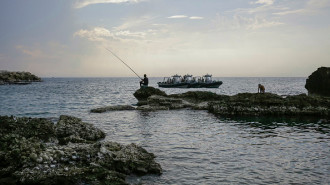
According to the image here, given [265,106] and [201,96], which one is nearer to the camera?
[265,106]

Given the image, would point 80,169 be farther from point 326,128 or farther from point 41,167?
point 326,128

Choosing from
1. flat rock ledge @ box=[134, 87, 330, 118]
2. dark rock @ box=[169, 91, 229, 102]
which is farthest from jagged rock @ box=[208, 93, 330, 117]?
dark rock @ box=[169, 91, 229, 102]

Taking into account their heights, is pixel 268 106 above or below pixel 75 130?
above

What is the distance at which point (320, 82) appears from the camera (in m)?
41.6

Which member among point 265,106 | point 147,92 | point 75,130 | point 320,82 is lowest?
point 75,130

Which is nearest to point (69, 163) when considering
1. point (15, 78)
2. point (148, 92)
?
point (148, 92)

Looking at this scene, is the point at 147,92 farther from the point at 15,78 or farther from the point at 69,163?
the point at 15,78

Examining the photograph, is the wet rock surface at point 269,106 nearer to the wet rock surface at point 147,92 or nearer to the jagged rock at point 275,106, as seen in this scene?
the jagged rock at point 275,106

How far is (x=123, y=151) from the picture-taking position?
10219mm

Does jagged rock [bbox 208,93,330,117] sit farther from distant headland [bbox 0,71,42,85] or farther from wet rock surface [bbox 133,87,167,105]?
distant headland [bbox 0,71,42,85]

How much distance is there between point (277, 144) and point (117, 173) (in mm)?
9604

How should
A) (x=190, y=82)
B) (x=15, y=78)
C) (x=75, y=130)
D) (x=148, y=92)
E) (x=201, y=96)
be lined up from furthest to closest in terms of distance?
(x=15, y=78) < (x=190, y=82) < (x=148, y=92) < (x=201, y=96) < (x=75, y=130)

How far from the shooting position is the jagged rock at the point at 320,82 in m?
40.7

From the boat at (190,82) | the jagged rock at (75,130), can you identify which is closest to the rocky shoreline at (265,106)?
the jagged rock at (75,130)
